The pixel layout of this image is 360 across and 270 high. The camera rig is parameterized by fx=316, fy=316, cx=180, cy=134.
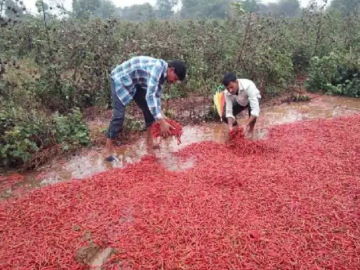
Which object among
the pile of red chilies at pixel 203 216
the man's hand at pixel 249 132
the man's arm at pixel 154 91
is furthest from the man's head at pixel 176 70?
the man's hand at pixel 249 132

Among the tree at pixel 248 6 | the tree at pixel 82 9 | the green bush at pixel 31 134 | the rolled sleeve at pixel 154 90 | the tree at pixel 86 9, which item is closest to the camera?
the rolled sleeve at pixel 154 90

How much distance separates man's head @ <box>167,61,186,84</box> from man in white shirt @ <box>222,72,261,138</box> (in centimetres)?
89

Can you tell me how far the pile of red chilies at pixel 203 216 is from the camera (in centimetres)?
279

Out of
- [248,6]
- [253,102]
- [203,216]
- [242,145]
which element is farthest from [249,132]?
[248,6]

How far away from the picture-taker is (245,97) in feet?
17.6

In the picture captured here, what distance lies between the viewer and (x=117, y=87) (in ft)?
14.6

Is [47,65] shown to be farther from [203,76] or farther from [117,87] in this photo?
[203,76]

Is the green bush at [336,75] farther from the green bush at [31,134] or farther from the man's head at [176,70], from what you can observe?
the green bush at [31,134]

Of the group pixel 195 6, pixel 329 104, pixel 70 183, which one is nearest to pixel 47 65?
pixel 70 183

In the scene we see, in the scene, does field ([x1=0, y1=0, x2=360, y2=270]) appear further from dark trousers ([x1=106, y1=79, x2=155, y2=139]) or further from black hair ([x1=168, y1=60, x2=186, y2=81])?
black hair ([x1=168, y1=60, x2=186, y2=81])

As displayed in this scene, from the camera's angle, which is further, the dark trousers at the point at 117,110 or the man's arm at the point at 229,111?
the man's arm at the point at 229,111

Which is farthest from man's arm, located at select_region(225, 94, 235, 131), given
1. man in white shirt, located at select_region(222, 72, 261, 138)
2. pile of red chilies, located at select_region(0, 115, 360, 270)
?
pile of red chilies, located at select_region(0, 115, 360, 270)

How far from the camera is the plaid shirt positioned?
13.5 ft

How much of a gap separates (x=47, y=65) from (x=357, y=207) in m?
6.17
